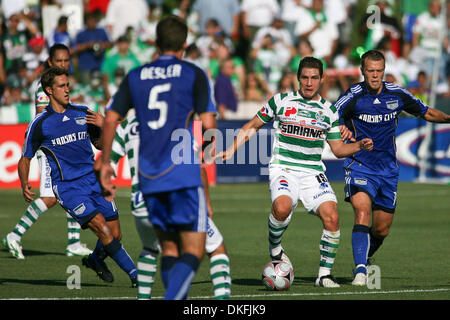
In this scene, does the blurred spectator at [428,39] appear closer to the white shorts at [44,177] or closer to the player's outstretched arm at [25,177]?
the white shorts at [44,177]

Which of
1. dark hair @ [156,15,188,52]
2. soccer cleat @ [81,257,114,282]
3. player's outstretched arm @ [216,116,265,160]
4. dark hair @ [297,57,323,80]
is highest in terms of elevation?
dark hair @ [156,15,188,52]

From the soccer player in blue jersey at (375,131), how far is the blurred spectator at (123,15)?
1567 cm

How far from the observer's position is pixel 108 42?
957 inches

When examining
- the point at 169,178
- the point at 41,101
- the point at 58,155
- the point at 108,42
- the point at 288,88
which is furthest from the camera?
the point at 108,42

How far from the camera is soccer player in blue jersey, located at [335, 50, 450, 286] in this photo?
1037 cm

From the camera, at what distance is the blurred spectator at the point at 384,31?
83.9 feet

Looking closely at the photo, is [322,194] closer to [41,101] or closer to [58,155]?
[58,155]

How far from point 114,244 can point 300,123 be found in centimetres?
243

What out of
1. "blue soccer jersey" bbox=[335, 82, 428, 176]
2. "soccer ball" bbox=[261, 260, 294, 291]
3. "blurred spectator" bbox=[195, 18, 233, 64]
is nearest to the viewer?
"soccer ball" bbox=[261, 260, 294, 291]

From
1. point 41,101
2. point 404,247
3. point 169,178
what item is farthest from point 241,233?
point 169,178

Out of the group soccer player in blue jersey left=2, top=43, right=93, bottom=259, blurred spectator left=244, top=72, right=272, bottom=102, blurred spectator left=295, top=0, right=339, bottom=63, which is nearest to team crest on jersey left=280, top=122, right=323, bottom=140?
soccer player in blue jersey left=2, top=43, right=93, bottom=259

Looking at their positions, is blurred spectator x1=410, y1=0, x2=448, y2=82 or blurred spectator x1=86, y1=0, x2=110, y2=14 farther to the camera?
blurred spectator x1=86, y1=0, x2=110, y2=14

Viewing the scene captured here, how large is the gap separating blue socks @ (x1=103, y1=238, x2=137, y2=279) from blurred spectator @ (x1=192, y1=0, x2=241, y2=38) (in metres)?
16.5

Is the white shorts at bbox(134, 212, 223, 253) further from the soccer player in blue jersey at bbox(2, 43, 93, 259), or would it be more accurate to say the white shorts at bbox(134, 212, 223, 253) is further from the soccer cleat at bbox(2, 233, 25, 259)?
the soccer cleat at bbox(2, 233, 25, 259)
